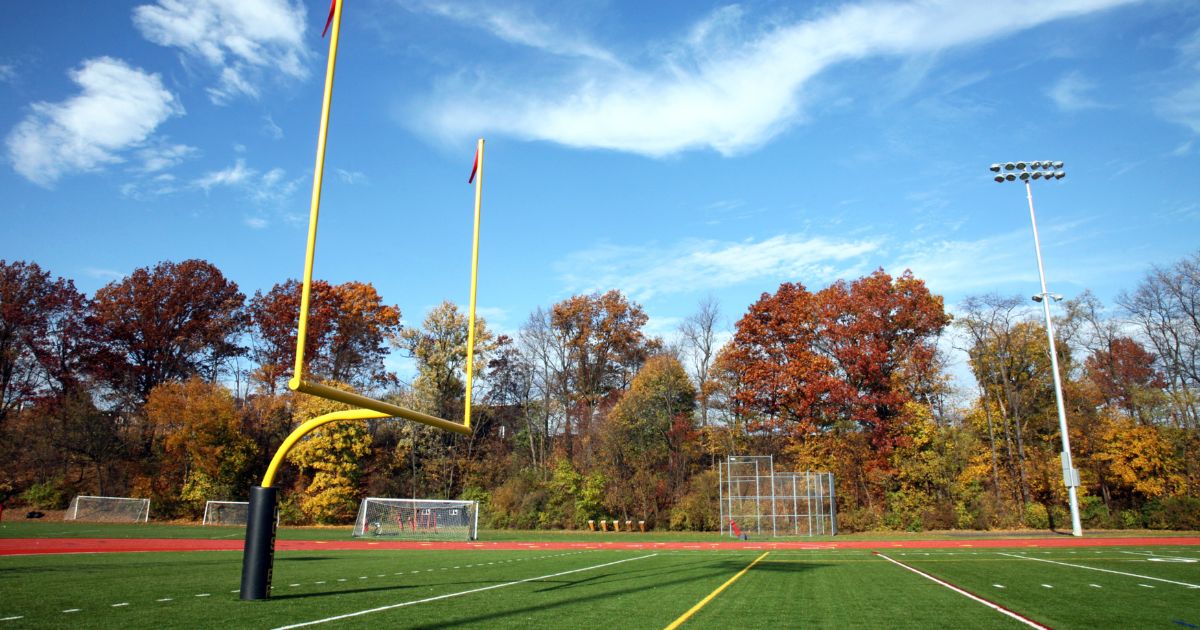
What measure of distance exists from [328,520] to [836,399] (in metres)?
29.3

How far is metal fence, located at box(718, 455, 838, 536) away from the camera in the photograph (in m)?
32.2

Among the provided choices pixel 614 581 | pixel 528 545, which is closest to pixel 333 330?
pixel 528 545

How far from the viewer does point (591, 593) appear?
34.5ft

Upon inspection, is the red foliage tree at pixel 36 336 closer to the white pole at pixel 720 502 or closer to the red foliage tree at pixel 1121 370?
the white pole at pixel 720 502

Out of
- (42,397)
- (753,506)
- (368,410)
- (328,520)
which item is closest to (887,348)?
(753,506)

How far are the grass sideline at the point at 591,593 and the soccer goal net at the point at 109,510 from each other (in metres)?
23.5

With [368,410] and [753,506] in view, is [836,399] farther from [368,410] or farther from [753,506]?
[368,410]

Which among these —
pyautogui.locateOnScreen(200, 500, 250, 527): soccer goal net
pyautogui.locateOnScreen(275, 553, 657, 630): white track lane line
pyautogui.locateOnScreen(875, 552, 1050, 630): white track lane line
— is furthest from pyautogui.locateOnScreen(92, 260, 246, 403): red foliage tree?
pyautogui.locateOnScreen(875, 552, 1050, 630): white track lane line

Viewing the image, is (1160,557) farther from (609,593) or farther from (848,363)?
(848,363)

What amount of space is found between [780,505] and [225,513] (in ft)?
97.2

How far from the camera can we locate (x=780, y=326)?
1614 inches

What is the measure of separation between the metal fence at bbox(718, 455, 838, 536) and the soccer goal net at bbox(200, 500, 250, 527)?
25879mm

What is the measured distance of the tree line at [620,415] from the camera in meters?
35.1

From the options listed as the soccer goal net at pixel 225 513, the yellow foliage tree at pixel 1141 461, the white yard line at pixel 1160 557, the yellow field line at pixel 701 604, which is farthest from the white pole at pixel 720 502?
the soccer goal net at pixel 225 513
